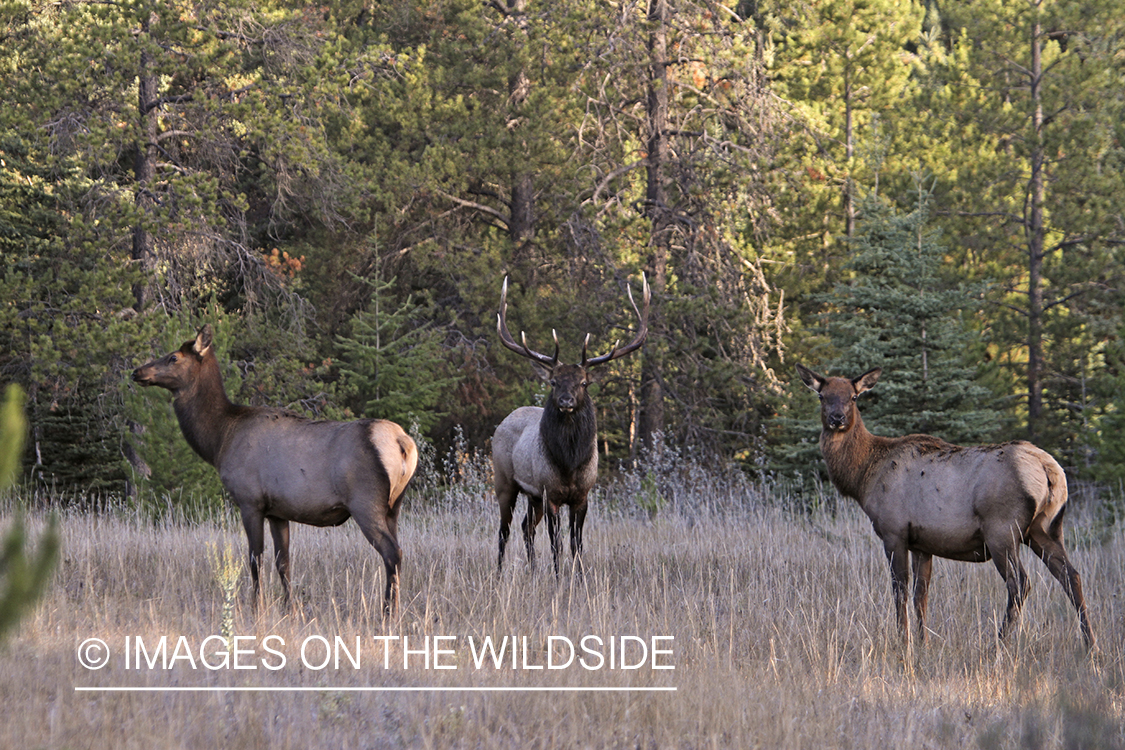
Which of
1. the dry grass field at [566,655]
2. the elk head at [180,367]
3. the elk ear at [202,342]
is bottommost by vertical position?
the dry grass field at [566,655]

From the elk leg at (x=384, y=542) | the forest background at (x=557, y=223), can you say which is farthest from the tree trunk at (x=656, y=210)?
the elk leg at (x=384, y=542)

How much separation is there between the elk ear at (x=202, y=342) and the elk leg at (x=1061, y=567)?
551 centimetres

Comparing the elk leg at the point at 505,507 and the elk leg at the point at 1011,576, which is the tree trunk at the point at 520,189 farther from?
the elk leg at the point at 1011,576

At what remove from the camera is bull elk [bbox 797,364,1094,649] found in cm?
619

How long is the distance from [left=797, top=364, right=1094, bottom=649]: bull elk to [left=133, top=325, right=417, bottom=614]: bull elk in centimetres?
291

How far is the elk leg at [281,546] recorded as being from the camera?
7234mm

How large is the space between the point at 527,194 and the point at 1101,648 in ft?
52.1

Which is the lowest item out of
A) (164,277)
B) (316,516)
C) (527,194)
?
(316,516)

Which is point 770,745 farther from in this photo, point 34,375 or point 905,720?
point 34,375

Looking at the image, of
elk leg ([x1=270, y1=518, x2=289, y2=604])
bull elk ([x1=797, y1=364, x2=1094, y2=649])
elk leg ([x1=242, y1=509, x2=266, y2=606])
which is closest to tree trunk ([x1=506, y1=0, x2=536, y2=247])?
elk leg ([x1=270, y1=518, x2=289, y2=604])

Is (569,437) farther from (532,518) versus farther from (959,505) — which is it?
(959,505)

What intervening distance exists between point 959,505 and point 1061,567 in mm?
631

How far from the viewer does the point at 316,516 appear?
7160 millimetres

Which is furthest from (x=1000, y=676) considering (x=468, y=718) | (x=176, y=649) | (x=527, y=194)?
(x=527, y=194)
